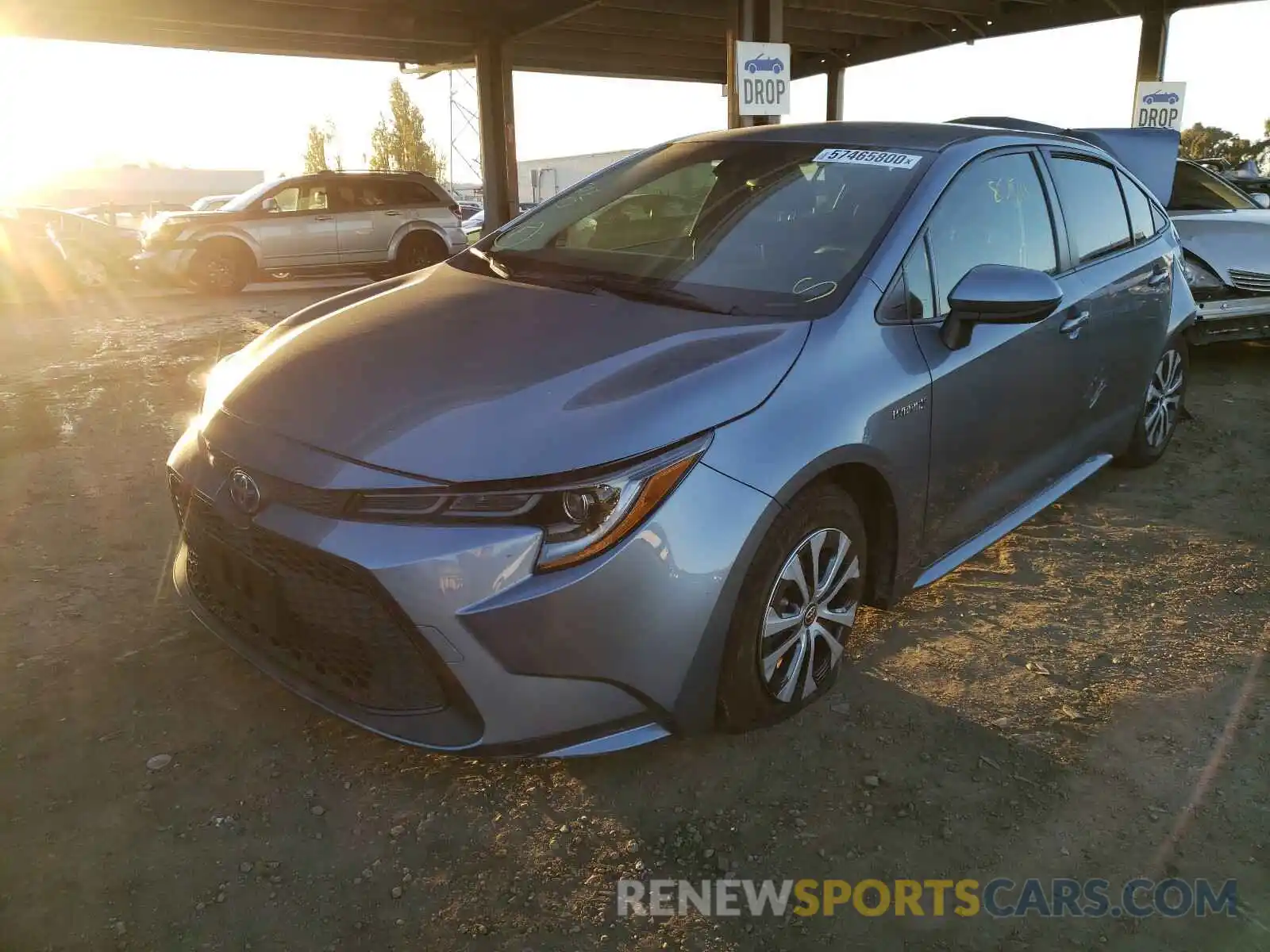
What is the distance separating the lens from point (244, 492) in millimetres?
2211

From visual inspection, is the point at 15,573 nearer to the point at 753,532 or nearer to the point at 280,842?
the point at 280,842

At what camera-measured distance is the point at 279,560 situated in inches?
84.3

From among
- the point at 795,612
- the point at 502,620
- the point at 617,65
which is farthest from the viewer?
the point at 617,65

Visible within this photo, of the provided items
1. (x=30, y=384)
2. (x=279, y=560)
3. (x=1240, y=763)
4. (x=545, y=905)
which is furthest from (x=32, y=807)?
(x=30, y=384)

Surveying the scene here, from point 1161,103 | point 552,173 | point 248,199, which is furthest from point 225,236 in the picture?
point 552,173

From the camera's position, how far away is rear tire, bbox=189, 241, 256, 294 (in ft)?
41.8

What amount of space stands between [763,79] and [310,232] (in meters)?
6.90

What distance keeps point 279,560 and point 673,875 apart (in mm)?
1145

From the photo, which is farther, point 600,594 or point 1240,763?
point 1240,763

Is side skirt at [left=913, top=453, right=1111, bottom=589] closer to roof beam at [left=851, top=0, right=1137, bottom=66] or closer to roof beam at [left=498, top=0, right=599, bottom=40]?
roof beam at [left=498, top=0, right=599, bottom=40]

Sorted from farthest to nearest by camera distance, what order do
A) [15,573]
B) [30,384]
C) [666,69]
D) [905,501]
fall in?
[666,69] → [30,384] → [15,573] → [905,501]

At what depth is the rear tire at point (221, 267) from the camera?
502 inches

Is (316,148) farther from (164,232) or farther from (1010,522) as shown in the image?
(1010,522)

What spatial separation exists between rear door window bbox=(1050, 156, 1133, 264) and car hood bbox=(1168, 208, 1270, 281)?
10.5ft
